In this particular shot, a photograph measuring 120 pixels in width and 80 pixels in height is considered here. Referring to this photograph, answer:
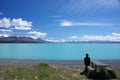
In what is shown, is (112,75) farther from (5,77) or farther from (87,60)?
(5,77)

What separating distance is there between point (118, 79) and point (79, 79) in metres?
2.52

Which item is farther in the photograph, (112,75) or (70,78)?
(112,75)

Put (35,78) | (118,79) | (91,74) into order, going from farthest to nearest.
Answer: (91,74)
(118,79)
(35,78)

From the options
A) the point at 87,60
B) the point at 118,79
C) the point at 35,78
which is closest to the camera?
the point at 35,78

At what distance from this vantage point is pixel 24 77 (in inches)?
578

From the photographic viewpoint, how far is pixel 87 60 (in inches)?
771

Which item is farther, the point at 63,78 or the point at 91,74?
the point at 91,74

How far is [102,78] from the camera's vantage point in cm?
1584

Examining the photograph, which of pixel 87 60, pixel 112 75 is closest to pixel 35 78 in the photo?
pixel 112 75

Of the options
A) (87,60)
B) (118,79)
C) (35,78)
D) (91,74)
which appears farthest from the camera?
(87,60)

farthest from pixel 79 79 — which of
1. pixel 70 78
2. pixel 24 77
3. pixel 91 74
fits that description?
pixel 24 77

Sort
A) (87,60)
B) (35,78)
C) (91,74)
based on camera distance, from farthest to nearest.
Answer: (87,60) → (91,74) → (35,78)

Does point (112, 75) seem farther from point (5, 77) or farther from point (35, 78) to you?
point (5, 77)

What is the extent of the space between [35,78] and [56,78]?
4.09 feet
